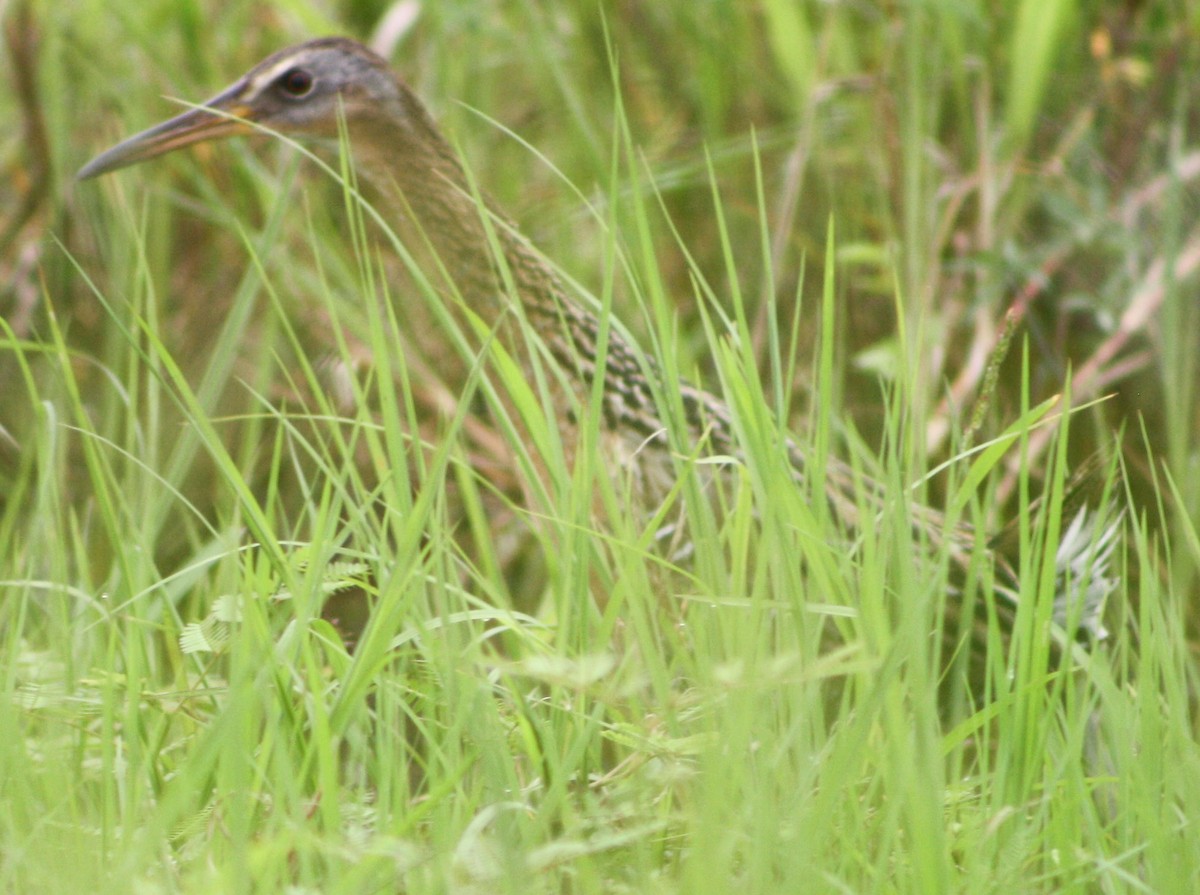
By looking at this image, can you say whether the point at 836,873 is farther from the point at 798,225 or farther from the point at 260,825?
the point at 798,225

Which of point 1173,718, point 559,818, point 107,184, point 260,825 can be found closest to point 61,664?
point 260,825

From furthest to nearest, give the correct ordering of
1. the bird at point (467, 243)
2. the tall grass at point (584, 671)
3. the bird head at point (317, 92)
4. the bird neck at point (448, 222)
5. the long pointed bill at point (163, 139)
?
the bird head at point (317, 92), the long pointed bill at point (163, 139), the bird neck at point (448, 222), the bird at point (467, 243), the tall grass at point (584, 671)

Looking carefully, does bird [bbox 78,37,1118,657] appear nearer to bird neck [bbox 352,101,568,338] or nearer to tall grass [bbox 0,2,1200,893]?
bird neck [bbox 352,101,568,338]

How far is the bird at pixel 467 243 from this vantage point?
8.29 feet

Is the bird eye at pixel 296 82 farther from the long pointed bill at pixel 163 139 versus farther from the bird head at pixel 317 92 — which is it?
the long pointed bill at pixel 163 139

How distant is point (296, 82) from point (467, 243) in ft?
1.67

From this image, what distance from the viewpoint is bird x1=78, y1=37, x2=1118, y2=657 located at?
8.29 ft

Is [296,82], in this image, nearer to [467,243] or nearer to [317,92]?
[317,92]

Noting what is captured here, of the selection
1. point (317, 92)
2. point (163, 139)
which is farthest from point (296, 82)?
point (163, 139)

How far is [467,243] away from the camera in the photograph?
2.76m

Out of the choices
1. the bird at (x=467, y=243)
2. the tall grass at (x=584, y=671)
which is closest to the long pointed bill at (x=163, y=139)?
the bird at (x=467, y=243)

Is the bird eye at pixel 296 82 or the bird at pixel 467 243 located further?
the bird eye at pixel 296 82

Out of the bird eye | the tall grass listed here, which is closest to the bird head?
the bird eye

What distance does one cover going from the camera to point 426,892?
1385 mm
